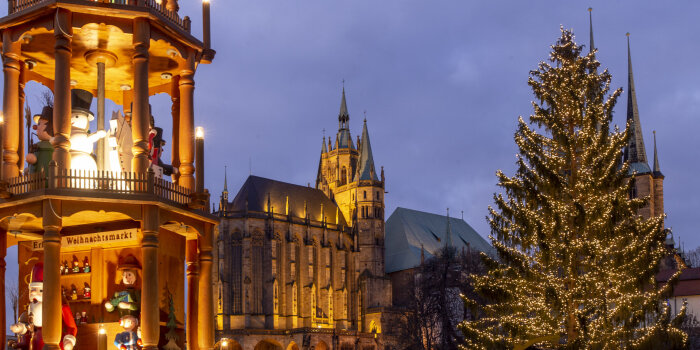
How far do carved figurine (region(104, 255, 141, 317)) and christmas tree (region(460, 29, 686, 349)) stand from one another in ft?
35.9

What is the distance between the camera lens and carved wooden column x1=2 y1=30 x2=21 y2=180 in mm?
13125

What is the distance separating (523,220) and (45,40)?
43.5 feet

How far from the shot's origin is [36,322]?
12.9 meters

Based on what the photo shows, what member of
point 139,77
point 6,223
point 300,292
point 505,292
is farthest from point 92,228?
point 300,292

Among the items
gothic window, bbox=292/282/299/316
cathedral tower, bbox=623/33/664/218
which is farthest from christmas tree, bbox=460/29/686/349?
cathedral tower, bbox=623/33/664/218

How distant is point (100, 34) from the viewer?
13.5 meters

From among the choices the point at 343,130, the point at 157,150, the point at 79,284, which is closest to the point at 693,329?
the point at 157,150

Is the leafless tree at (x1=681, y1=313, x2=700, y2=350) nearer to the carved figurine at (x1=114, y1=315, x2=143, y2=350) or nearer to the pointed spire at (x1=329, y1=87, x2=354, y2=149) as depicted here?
the carved figurine at (x1=114, y1=315, x2=143, y2=350)

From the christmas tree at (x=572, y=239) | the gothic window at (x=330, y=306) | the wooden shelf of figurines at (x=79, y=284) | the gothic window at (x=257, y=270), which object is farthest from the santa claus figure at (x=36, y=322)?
the gothic window at (x=330, y=306)

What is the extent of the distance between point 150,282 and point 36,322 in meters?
2.03

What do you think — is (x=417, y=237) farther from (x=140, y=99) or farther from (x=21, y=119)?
(x=140, y=99)

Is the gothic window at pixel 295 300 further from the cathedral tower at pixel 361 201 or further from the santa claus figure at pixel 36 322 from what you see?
the santa claus figure at pixel 36 322

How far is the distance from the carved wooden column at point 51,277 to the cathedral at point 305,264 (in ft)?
205

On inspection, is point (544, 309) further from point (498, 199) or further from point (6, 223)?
point (6, 223)
